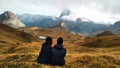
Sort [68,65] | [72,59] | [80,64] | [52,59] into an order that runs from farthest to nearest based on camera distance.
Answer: [72,59] < [80,64] < [68,65] < [52,59]

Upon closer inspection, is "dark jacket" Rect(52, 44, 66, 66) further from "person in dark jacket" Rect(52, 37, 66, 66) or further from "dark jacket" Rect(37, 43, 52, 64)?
"dark jacket" Rect(37, 43, 52, 64)

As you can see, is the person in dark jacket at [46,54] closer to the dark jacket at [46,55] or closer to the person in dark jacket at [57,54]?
the dark jacket at [46,55]

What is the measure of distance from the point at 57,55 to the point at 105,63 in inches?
377

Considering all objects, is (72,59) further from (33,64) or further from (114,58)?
(33,64)

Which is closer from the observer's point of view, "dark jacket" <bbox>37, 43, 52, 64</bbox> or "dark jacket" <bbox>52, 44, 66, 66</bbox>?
"dark jacket" <bbox>52, 44, 66, 66</bbox>

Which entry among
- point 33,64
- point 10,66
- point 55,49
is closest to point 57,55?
point 55,49

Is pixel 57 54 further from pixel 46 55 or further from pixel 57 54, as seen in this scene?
pixel 46 55

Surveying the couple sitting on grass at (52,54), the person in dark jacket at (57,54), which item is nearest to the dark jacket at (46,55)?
the couple sitting on grass at (52,54)

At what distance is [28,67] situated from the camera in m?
29.7

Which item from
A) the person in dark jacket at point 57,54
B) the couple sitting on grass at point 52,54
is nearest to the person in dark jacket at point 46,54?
the couple sitting on grass at point 52,54

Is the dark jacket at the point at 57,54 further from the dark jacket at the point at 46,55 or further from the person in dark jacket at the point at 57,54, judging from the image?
the dark jacket at the point at 46,55

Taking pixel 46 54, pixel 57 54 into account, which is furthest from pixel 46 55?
pixel 57 54

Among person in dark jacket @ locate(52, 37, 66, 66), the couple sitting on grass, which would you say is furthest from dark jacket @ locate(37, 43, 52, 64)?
person in dark jacket @ locate(52, 37, 66, 66)

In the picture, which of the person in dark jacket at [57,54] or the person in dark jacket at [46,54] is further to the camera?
the person in dark jacket at [46,54]
